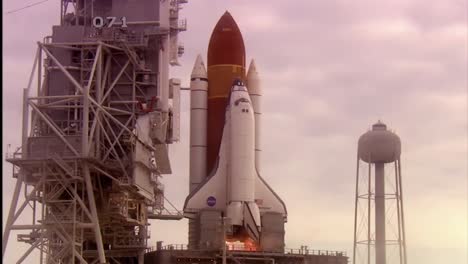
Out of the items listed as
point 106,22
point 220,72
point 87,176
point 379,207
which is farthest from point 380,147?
point 87,176

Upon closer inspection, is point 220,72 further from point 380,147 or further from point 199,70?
point 380,147

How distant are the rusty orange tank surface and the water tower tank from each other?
16.8 meters

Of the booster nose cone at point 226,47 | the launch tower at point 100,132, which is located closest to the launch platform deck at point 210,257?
the launch tower at point 100,132

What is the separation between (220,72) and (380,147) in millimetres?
18935

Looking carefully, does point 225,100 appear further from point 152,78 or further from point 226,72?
point 152,78

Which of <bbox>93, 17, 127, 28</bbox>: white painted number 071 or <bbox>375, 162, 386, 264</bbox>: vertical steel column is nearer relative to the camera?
<bbox>93, 17, 127, 28</bbox>: white painted number 071

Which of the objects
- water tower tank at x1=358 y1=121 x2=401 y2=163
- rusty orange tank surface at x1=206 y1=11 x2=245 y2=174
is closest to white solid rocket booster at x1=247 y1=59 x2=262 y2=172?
rusty orange tank surface at x1=206 y1=11 x2=245 y2=174

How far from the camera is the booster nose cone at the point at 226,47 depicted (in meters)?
65.6

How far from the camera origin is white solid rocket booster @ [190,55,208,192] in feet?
211

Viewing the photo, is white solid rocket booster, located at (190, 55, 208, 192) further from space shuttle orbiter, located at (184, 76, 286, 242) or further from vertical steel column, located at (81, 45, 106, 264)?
vertical steel column, located at (81, 45, 106, 264)

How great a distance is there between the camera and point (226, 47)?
215ft

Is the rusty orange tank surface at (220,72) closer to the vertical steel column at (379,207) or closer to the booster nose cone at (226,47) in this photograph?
the booster nose cone at (226,47)

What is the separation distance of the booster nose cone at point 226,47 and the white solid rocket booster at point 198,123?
1492mm

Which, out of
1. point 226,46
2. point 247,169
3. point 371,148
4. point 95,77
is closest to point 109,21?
point 95,77
